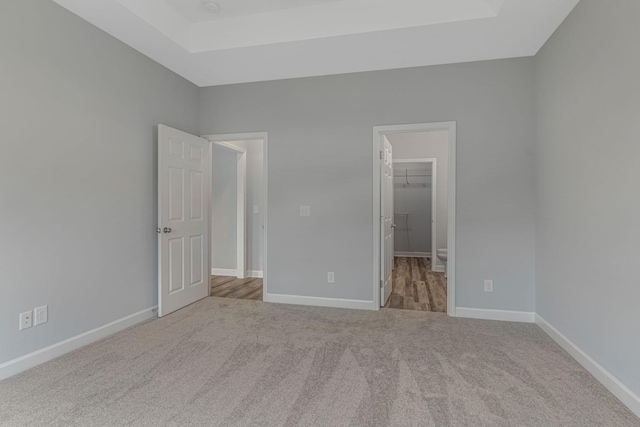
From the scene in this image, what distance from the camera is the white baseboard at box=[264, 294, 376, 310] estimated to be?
12.0 feet

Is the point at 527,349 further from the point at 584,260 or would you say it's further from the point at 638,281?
the point at 638,281

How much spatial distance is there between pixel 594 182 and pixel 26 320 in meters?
3.90

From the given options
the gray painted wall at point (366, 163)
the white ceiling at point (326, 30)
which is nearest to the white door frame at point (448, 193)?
the gray painted wall at point (366, 163)

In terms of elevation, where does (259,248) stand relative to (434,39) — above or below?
below

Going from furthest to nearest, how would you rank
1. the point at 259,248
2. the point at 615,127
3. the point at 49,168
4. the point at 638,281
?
the point at 259,248 < the point at 49,168 < the point at 615,127 < the point at 638,281

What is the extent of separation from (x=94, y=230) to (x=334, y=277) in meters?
2.32

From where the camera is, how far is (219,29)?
310 cm

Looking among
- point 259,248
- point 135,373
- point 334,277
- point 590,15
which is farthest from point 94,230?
point 590,15

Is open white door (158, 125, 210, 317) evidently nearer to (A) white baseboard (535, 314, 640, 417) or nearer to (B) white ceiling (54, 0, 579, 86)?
(B) white ceiling (54, 0, 579, 86)

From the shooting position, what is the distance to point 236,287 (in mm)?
4613

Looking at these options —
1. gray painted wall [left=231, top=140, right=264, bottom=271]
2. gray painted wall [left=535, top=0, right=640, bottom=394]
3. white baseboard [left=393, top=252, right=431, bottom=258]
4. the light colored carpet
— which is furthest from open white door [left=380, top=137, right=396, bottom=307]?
white baseboard [left=393, top=252, right=431, bottom=258]

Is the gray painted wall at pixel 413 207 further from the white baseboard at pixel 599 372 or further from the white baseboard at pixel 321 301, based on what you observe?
the white baseboard at pixel 599 372

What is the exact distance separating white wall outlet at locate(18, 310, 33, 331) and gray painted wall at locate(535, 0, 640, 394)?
373 cm

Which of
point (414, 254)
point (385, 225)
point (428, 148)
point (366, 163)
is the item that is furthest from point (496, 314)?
point (414, 254)
